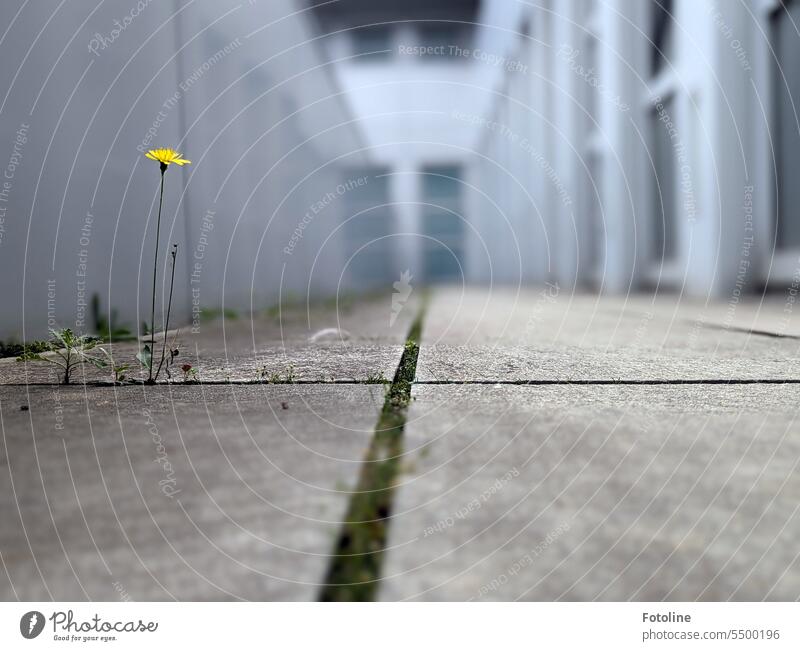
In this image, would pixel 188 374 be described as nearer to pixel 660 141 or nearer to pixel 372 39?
pixel 660 141

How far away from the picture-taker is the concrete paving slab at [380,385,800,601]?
18.5 inches

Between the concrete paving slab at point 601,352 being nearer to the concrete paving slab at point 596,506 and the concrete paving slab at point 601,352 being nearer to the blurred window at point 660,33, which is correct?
the concrete paving slab at point 596,506

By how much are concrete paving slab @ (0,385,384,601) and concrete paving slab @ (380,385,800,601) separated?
6cm

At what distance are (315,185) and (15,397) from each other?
19.6 feet

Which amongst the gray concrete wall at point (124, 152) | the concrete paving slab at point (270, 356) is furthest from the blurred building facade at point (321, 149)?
the concrete paving slab at point (270, 356)

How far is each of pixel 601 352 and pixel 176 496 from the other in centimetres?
120

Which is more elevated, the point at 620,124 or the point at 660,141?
the point at 620,124

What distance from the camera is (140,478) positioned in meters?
0.64

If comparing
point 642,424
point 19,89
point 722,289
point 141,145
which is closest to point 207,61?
point 141,145

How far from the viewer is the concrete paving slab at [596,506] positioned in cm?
47

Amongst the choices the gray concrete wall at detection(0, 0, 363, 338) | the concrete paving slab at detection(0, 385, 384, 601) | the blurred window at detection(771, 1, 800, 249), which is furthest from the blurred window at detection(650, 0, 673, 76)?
the concrete paving slab at detection(0, 385, 384, 601)

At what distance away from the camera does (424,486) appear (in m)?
0.62
